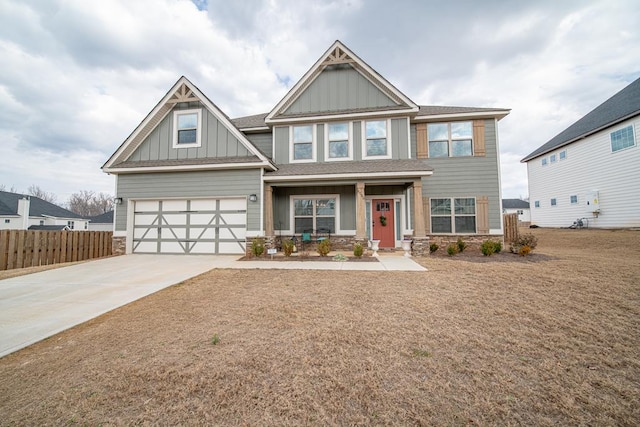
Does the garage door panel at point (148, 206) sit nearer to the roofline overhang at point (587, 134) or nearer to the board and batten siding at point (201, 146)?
the board and batten siding at point (201, 146)

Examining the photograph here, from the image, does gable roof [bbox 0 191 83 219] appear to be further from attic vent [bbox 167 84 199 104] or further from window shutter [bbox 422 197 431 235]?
window shutter [bbox 422 197 431 235]

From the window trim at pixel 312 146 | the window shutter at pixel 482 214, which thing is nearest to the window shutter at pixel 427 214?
the window shutter at pixel 482 214

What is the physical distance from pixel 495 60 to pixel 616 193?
10391 mm

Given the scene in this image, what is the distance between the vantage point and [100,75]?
13133 mm

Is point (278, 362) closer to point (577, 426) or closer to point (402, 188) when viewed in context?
point (577, 426)

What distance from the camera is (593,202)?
15828mm

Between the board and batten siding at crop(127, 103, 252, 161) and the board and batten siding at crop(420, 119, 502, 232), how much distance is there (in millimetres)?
7953

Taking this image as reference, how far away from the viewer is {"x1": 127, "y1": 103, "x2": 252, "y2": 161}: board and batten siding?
1038 cm

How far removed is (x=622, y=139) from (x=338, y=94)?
1622cm

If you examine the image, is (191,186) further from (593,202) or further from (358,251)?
(593,202)

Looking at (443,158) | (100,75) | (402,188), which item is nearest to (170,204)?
(100,75)

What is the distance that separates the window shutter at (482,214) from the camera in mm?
10664

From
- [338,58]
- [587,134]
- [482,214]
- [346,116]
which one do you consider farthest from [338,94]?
[587,134]

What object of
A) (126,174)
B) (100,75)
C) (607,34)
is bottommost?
(126,174)
